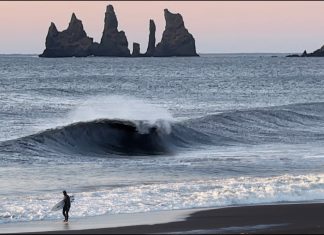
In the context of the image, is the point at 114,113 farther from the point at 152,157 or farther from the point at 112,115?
the point at 152,157

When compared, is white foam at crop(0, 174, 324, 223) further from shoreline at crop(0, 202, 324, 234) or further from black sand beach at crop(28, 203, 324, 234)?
black sand beach at crop(28, 203, 324, 234)

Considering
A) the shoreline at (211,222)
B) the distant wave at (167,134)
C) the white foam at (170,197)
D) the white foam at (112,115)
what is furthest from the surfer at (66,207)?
the white foam at (112,115)

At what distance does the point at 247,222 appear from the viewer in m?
18.1

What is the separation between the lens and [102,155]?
34.9 m

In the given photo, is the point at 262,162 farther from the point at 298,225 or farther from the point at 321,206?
the point at 298,225

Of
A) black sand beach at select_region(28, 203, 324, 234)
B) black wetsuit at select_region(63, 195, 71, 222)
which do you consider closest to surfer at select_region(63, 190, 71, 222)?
black wetsuit at select_region(63, 195, 71, 222)

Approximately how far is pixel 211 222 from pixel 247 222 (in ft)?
2.62

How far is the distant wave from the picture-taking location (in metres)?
36.2

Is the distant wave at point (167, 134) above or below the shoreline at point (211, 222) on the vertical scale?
below

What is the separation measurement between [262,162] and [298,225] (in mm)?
12572

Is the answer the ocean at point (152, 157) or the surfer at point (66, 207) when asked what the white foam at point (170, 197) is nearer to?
the ocean at point (152, 157)

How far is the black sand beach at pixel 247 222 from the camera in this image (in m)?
17.0

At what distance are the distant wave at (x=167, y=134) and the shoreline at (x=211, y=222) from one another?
14.9m

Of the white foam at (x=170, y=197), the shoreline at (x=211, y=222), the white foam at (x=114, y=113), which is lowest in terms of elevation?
the white foam at (x=114, y=113)
